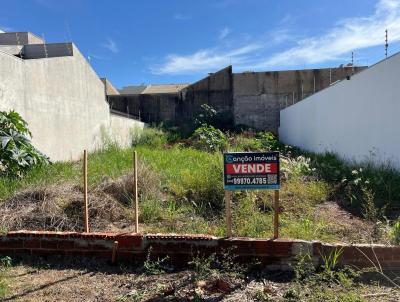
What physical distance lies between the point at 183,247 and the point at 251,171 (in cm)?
103

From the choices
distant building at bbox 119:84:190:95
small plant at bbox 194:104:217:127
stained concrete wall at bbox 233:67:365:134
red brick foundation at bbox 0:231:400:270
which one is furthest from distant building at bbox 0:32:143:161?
distant building at bbox 119:84:190:95

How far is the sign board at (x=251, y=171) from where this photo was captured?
376cm

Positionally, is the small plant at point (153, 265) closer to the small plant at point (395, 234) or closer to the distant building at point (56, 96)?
the small plant at point (395, 234)

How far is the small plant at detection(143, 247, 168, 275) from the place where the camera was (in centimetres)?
370

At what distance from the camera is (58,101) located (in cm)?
981

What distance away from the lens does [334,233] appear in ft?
14.2

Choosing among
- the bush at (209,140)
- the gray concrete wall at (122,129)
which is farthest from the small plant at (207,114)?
the bush at (209,140)

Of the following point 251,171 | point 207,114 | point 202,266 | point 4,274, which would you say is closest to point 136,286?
point 202,266

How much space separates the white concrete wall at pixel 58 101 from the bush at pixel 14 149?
88 centimetres

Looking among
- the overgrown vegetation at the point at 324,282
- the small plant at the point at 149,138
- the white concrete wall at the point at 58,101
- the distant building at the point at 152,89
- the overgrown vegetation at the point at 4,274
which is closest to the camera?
the overgrown vegetation at the point at 324,282

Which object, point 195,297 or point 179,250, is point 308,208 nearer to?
point 179,250

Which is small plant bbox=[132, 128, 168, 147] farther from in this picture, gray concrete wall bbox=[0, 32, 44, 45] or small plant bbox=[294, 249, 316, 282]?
small plant bbox=[294, 249, 316, 282]

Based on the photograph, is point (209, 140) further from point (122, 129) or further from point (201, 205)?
point (201, 205)

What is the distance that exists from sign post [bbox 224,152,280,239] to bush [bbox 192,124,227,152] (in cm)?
820
